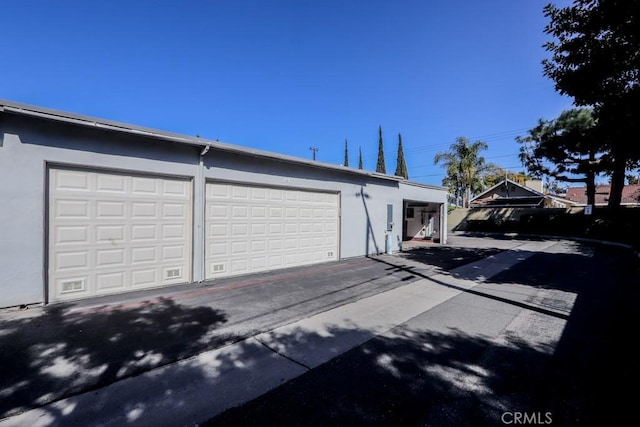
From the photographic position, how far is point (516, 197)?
31.9 metres

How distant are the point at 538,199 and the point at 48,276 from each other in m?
37.3

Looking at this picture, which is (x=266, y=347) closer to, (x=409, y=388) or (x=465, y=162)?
(x=409, y=388)

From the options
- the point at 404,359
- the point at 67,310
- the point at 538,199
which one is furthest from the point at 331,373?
the point at 538,199

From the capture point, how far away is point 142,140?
6.45 metres

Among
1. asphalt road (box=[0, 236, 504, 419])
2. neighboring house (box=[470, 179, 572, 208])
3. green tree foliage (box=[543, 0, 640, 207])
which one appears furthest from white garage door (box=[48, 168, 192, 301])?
neighboring house (box=[470, 179, 572, 208])

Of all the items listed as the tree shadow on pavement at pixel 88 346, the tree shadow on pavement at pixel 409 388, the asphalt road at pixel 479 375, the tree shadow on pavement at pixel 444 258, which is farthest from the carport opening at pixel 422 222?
the tree shadow on pavement at pixel 88 346

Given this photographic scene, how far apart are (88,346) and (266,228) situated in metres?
5.22

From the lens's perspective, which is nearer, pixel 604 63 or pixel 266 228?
pixel 604 63

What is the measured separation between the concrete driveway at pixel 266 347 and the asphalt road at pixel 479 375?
2 cm

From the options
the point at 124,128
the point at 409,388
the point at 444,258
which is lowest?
the point at 409,388

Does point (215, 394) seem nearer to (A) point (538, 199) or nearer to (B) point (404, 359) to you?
(B) point (404, 359)

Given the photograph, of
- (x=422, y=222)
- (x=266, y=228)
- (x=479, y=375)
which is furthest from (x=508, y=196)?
(x=479, y=375)

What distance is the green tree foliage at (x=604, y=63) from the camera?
6629 millimetres

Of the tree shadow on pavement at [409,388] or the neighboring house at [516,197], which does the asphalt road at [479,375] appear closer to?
the tree shadow on pavement at [409,388]
